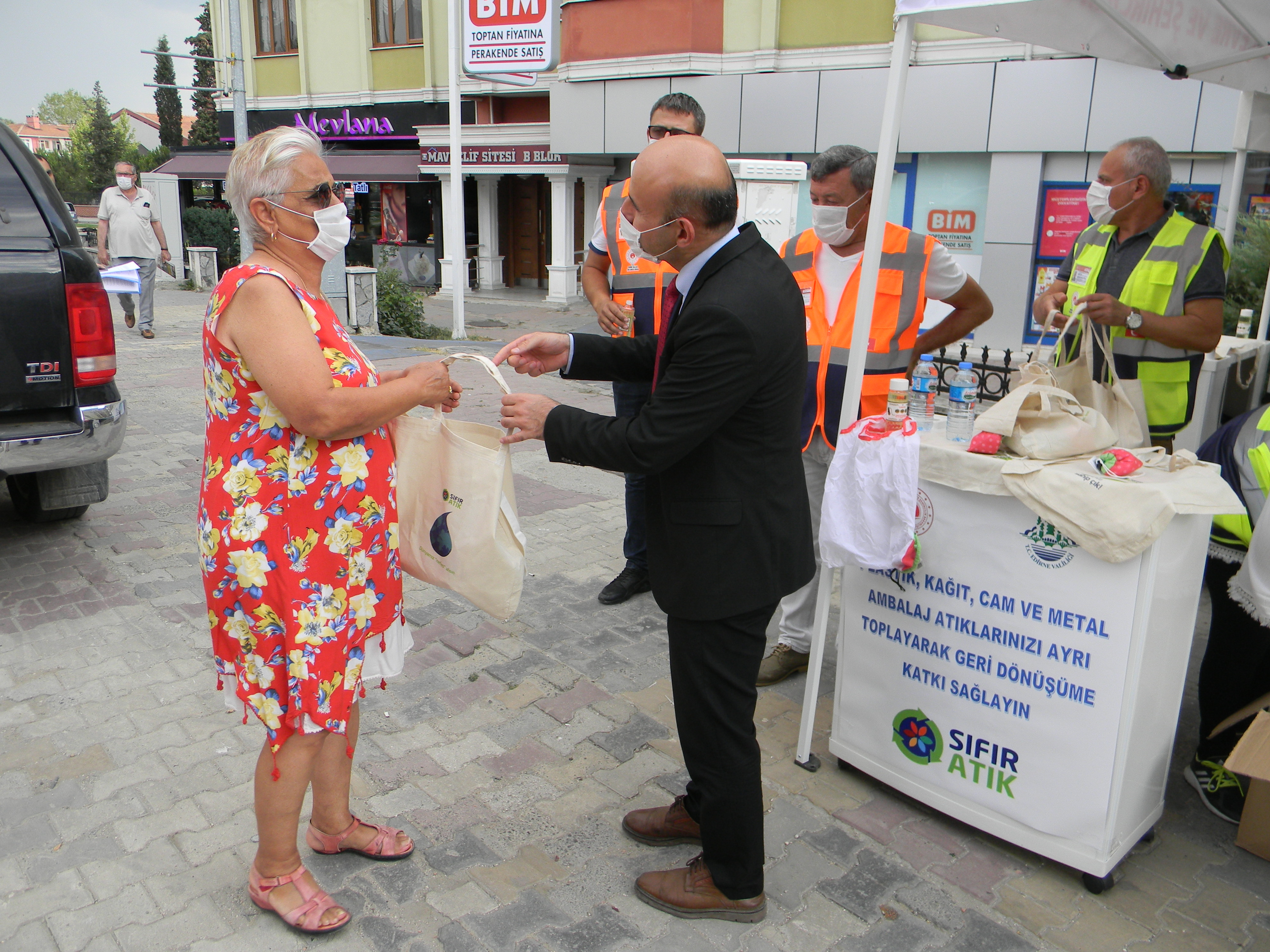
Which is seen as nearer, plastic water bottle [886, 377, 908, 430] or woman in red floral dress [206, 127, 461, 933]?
woman in red floral dress [206, 127, 461, 933]

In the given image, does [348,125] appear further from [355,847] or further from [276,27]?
[355,847]

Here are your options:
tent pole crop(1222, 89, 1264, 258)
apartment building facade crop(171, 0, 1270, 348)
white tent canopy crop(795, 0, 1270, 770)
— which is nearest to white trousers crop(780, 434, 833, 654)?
white tent canopy crop(795, 0, 1270, 770)

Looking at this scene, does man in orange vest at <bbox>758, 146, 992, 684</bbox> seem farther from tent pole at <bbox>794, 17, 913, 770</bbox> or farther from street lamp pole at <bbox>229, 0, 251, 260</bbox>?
street lamp pole at <bbox>229, 0, 251, 260</bbox>

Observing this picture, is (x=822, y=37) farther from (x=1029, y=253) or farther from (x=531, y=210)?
(x=531, y=210)

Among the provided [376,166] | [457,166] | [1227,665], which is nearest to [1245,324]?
[1227,665]

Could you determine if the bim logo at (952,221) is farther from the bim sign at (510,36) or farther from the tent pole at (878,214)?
the tent pole at (878,214)

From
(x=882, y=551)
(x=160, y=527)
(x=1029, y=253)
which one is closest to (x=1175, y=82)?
(x=1029, y=253)

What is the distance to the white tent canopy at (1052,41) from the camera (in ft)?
9.35

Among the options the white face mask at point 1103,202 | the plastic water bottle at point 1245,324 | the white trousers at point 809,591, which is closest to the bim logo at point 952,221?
the plastic water bottle at point 1245,324

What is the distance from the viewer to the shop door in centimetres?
2227

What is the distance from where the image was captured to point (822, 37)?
13570 millimetres

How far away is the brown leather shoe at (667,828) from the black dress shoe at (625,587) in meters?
1.77

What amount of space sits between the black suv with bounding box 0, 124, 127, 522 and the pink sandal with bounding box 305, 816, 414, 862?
8.40 ft

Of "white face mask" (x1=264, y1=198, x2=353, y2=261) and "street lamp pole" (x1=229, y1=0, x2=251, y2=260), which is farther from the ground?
"street lamp pole" (x1=229, y1=0, x2=251, y2=260)
